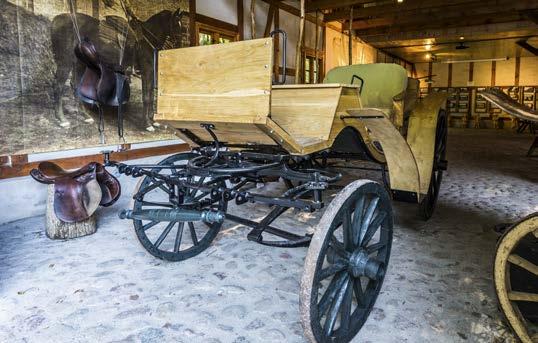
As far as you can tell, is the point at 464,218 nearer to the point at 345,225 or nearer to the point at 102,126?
the point at 345,225

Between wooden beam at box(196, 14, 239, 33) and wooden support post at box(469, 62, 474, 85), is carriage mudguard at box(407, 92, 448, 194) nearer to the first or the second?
wooden beam at box(196, 14, 239, 33)

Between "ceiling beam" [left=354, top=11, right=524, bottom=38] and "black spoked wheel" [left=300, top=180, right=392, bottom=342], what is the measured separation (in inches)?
394

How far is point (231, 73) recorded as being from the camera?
75.5 inches

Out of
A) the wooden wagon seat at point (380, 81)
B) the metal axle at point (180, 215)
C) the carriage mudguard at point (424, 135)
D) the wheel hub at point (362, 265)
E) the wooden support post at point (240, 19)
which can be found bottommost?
the wheel hub at point (362, 265)

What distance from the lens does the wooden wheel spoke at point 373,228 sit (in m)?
1.92

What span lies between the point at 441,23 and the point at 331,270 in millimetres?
11644

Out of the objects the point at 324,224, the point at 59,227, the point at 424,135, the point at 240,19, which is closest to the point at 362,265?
the point at 324,224

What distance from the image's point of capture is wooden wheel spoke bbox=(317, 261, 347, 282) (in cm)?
159

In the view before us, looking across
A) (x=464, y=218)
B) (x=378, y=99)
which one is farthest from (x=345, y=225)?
(x=464, y=218)

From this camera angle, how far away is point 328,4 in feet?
25.9

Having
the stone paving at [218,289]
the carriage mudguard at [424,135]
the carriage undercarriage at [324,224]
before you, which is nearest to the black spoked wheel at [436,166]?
the stone paving at [218,289]

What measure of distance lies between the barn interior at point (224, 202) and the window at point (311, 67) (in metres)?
3.53

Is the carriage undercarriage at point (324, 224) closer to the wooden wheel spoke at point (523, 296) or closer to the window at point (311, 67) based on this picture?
the wooden wheel spoke at point (523, 296)

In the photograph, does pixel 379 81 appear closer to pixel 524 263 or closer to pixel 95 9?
pixel 524 263
